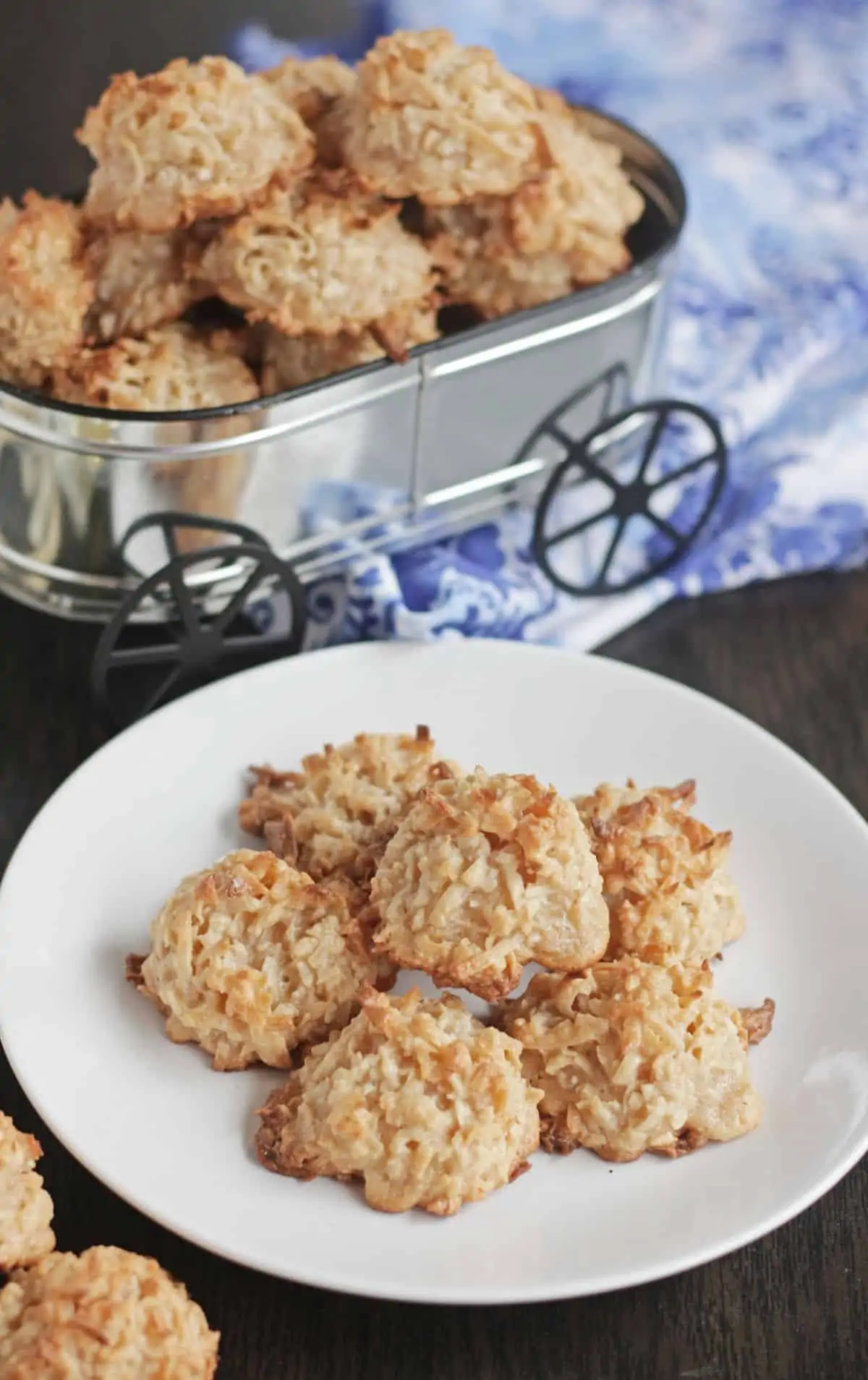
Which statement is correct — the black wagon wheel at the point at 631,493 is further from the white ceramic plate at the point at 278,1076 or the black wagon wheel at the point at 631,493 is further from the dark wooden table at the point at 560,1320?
the dark wooden table at the point at 560,1320

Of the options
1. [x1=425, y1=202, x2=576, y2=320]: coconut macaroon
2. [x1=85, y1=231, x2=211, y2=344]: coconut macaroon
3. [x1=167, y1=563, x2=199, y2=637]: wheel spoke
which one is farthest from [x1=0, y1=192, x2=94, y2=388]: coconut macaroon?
[x1=425, y1=202, x2=576, y2=320]: coconut macaroon

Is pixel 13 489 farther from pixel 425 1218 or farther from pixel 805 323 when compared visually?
pixel 805 323

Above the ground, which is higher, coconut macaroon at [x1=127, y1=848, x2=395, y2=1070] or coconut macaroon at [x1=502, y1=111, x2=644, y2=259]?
coconut macaroon at [x1=502, y1=111, x2=644, y2=259]

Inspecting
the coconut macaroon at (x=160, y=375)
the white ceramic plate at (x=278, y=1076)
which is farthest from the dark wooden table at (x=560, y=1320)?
the coconut macaroon at (x=160, y=375)

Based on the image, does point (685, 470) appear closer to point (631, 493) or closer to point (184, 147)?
point (631, 493)

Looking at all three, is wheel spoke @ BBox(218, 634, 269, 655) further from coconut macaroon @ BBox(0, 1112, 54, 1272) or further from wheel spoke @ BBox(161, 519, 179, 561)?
coconut macaroon @ BBox(0, 1112, 54, 1272)
